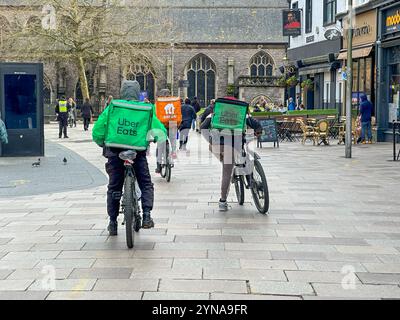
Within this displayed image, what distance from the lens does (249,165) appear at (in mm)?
9484

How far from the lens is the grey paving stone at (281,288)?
5336mm

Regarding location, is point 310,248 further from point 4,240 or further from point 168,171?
point 168,171

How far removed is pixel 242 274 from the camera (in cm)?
592

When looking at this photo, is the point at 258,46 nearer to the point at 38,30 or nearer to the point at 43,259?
the point at 38,30

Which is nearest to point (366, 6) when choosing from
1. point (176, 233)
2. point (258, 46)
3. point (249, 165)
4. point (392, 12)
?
point (392, 12)

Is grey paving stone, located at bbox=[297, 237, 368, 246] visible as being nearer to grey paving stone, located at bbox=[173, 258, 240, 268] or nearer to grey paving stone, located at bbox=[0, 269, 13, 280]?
grey paving stone, located at bbox=[173, 258, 240, 268]

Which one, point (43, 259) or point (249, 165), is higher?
point (249, 165)

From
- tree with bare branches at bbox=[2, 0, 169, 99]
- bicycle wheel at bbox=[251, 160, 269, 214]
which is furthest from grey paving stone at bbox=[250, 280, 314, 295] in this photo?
tree with bare branches at bbox=[2, 0, 169, 99]

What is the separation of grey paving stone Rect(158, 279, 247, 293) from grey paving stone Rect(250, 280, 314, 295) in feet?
0.34

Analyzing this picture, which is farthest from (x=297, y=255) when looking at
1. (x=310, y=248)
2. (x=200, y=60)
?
(x=200, y=60)

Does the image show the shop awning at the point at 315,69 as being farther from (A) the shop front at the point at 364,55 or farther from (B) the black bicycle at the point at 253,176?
(B) the black bicycle at the point at 253,176

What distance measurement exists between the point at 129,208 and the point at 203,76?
51.7 m
